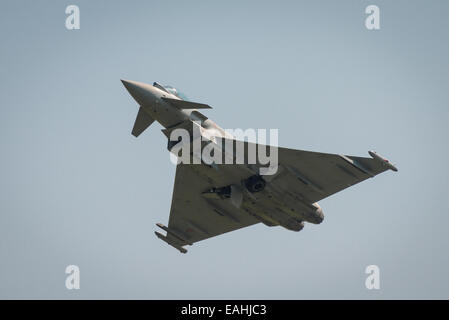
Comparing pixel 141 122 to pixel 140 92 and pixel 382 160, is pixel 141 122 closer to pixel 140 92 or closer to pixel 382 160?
pixel 140 92

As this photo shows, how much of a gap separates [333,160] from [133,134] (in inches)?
391

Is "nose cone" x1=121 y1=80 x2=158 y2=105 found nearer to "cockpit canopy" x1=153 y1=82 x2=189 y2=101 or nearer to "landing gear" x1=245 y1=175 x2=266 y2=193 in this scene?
"cockpit canopy" x1=153 y1=82 x2=189 y2=101

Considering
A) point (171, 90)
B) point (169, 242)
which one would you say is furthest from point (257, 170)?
point (169, 242)

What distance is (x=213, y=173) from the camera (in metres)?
31.3

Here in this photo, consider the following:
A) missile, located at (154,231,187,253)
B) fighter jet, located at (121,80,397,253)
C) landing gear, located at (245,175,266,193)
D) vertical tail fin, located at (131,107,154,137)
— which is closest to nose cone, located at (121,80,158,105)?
fighter jet, located at (121,80,397,253)

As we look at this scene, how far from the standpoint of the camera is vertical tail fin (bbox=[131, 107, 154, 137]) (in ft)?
104

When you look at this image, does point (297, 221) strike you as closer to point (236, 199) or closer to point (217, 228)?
point (236, 199)

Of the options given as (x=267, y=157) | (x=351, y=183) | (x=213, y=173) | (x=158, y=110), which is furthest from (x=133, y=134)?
(x=351, y=183)

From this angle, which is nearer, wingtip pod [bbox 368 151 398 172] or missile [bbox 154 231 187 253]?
wingtip pod [bbox 368 151 398 172]

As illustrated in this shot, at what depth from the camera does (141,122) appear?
31734 mm

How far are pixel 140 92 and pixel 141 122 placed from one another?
1.85m

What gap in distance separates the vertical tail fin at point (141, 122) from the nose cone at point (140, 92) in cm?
105

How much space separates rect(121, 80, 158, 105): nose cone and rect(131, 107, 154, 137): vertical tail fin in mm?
1055

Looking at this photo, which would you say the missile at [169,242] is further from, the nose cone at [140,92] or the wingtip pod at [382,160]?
the wingtip pod at [382,160]
